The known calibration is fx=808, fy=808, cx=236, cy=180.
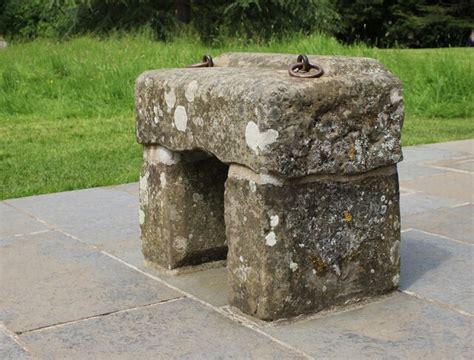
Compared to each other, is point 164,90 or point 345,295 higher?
point 164,90

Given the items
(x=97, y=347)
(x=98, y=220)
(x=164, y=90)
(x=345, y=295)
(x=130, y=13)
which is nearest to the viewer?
(x=97, y=347)

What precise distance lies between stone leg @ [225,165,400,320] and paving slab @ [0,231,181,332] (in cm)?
53

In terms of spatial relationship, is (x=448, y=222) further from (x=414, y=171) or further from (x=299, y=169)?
(x=299, y=169)

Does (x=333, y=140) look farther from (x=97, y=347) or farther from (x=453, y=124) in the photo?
(x=453, y=124)

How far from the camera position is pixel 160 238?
13.2ft

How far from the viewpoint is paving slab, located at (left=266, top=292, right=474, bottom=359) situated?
3.00 metres

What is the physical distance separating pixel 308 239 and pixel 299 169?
312mm

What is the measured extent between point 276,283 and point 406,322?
1.84 ft

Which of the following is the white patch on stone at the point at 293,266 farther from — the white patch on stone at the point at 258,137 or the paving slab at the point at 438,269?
the paving slab at the point at 438,269

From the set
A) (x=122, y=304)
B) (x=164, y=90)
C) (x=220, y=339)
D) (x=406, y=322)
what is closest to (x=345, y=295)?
(x=406, y=322)

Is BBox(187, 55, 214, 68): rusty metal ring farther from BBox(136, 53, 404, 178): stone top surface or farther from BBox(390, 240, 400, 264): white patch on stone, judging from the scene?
BBox(390, 240, 400, 264): white patch on stone

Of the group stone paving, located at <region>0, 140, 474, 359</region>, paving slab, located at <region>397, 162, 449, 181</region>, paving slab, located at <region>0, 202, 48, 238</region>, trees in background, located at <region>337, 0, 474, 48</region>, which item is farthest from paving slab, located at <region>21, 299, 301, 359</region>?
trees in background, located at <region>337, 0, 474, 48</region>

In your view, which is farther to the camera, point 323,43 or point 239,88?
point 323,43

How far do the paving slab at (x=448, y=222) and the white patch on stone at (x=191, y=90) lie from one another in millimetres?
1869
